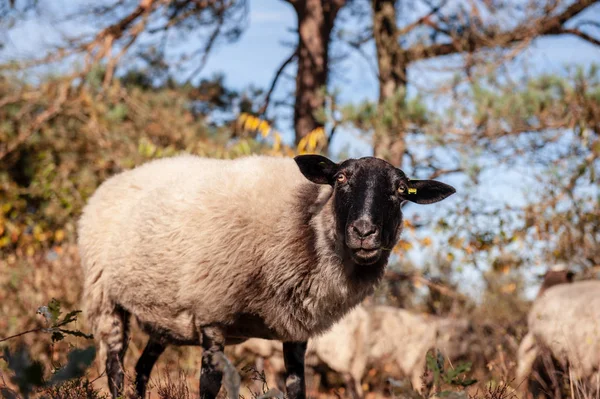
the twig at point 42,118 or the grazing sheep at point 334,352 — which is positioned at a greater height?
the twig at point 42,118

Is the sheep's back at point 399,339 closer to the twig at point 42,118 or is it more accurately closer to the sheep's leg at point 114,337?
the sheep's leg at point 114,337

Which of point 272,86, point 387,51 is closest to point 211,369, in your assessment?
point 387,51

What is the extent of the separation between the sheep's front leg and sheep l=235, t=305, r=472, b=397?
3633 millimetres

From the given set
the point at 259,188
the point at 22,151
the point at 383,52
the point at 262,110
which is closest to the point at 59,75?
the point at 22,151

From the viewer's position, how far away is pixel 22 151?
11.7 metres

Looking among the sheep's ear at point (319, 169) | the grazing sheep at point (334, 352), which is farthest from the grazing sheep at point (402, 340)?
the sheep's ear at point (319, 169)

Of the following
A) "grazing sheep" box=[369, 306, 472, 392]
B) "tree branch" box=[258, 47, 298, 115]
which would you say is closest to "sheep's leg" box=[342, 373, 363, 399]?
"grazing sheep" box=[369, 306, 472, 392]

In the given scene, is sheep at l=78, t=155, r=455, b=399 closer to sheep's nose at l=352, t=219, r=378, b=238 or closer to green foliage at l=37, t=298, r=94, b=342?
sheep's nose at l=352, t=219, r=378, b=238

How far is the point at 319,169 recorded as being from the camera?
13.6 ft

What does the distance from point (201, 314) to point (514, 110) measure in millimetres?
5075

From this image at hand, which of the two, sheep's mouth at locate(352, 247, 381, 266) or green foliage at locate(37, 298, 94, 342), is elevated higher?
sheep's mouth at locate(352, 247, 381, 266)

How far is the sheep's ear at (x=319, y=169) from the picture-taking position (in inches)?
161

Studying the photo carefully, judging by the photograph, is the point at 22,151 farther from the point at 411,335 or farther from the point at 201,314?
the point at 201,314

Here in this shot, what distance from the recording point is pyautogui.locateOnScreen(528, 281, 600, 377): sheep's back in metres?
6.04
